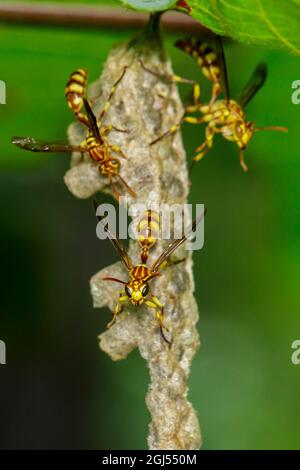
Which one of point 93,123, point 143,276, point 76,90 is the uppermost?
point 76,90

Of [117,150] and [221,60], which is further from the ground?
[221,60]

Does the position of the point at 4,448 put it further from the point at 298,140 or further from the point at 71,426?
the point at 298,140

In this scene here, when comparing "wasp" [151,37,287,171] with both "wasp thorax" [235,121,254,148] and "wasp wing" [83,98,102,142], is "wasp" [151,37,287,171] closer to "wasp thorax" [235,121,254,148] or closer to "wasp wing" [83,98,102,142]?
"wasp thorax" [235,121,254,148]

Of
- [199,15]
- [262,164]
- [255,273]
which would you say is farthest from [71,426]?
[199,15]

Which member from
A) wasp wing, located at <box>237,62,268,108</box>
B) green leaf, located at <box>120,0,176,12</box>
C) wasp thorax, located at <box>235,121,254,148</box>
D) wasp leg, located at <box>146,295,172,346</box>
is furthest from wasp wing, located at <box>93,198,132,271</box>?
green leaf, located at <box>120,0,176,12</box>

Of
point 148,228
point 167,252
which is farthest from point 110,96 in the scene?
point 167,252

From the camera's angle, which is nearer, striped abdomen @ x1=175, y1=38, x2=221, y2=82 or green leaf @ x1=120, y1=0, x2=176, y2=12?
green leaf @ x1=120, y1=0, x2=176, y2=12

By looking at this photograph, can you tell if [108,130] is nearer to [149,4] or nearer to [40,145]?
[40,145]
